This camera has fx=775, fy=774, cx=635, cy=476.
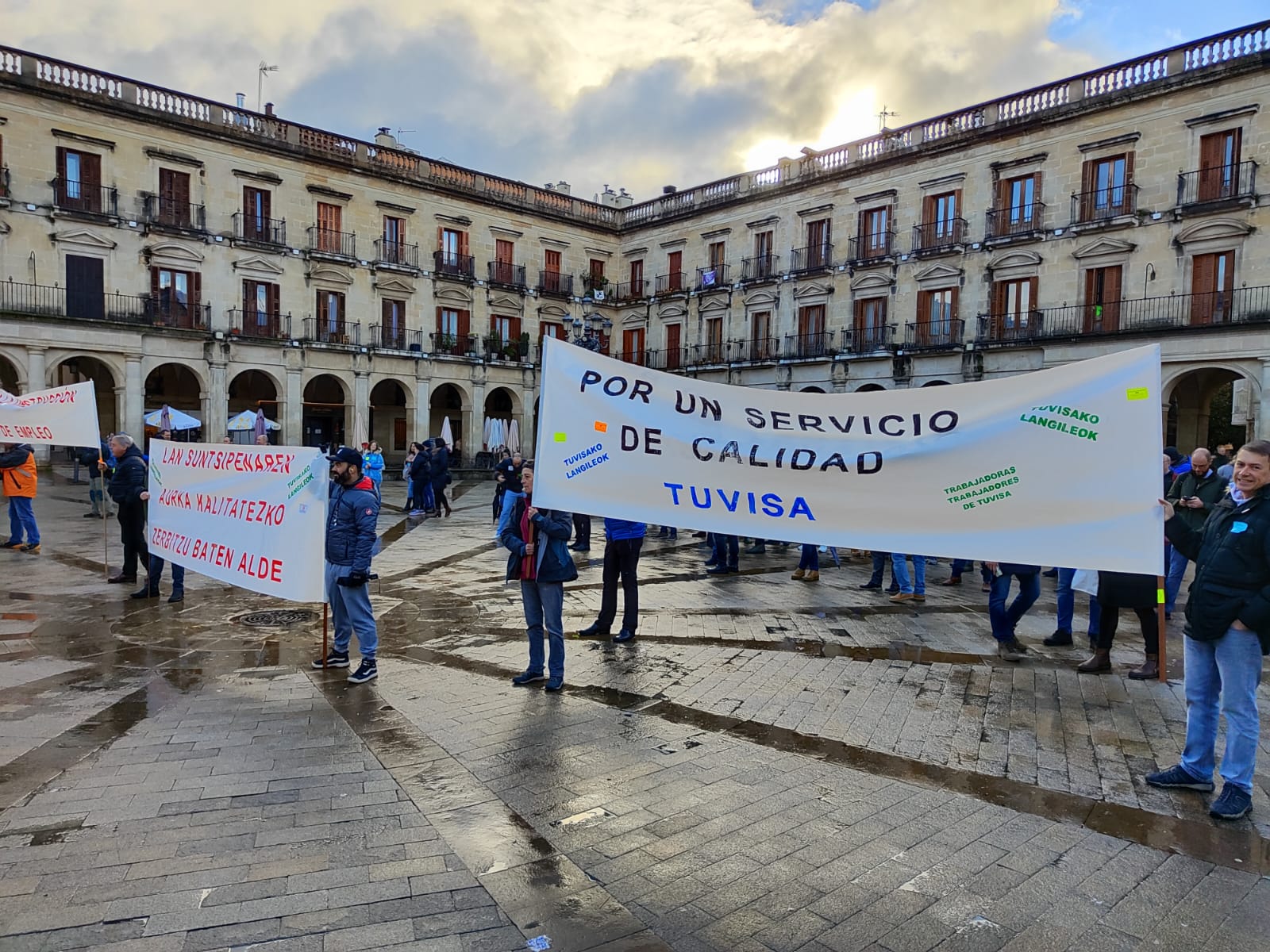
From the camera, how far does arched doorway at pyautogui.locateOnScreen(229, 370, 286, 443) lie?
110 ft

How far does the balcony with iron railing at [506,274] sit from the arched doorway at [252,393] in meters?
11.0

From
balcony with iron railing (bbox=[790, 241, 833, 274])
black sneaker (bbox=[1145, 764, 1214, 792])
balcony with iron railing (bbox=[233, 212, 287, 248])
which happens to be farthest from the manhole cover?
balcony with iron railing (bbox=[790, 241, 833, 274])

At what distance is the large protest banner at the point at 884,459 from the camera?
4.33 meters

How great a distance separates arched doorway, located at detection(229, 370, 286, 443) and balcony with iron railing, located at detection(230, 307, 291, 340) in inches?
105

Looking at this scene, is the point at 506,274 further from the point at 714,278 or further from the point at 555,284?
the point at 714,278

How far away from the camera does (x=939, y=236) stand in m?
29.1

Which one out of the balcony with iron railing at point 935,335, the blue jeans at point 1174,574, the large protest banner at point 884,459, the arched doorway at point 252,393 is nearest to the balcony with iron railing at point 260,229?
the arched doorway at point 252,393

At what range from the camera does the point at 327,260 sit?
31.8 meters

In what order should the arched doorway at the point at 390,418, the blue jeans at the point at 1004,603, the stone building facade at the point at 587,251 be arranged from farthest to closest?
1. the arched doorway at the point at 390,418
2. the stone building facade at the point at 587,251
3. the blue jeans at the point at 1004,603

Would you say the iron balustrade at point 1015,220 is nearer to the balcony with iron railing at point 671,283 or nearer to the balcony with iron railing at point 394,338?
the balcony with iron railing at point 671,283

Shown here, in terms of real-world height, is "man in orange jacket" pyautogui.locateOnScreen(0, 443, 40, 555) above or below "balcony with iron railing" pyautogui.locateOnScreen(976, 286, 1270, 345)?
below

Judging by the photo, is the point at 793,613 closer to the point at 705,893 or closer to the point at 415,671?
the point at 415,671

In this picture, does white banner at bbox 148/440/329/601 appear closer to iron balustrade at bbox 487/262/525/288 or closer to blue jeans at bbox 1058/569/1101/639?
blue jeans at bbox 1058/569/1101/639

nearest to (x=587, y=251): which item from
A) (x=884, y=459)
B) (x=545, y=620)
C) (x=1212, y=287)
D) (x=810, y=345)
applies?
(x=810, y=345)
